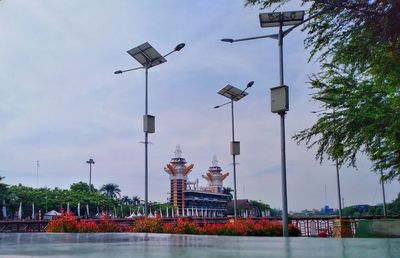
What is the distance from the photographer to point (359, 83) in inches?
637

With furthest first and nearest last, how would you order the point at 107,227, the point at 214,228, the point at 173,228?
the point at 107,227 < the point at 214,228 < the point at 173,228

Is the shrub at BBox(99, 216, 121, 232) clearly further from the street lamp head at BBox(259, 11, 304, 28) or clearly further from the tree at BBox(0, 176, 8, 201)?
the tree at BBox(0, 176, 8, 201)

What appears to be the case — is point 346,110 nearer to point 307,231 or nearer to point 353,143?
point 353,143

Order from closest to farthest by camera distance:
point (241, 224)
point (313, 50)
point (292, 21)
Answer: point (313, 50) → point (292, 21) → point (241, 224)

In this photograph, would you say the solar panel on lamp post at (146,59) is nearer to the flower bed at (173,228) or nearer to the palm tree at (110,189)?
the flower bed at (173,228)

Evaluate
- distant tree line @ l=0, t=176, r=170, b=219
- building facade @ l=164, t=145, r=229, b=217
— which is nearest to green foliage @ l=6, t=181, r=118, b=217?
distant tree line @ l=0, t=176, r=170, b=219

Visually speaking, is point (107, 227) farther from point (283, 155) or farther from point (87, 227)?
point (283, 155)

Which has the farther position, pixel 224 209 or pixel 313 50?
pixel 224 209

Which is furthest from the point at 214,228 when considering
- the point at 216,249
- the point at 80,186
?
the point at 80,186

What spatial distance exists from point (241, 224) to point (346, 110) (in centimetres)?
556

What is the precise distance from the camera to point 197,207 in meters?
102

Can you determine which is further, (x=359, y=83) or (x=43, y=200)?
(x=43, y=200)

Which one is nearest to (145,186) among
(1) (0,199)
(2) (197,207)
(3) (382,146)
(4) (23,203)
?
(3) (382,146)

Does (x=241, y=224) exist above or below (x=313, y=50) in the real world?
below
